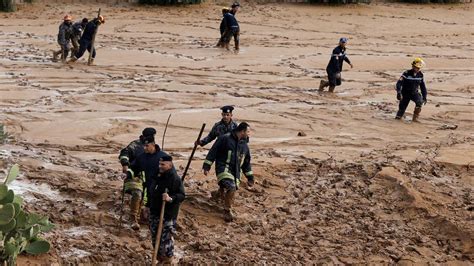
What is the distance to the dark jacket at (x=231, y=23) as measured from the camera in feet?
78.6

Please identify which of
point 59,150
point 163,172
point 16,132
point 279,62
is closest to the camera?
point 163,172

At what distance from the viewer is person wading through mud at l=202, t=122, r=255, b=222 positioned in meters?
10.7

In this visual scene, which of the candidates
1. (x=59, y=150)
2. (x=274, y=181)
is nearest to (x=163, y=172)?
(x=274, y=181)

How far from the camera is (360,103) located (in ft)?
61.0

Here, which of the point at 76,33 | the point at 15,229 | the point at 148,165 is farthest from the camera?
the point at 76,33

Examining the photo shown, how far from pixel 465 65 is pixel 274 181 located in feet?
42.7

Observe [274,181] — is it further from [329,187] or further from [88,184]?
[88,184]

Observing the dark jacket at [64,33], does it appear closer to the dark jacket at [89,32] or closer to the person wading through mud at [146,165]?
the dark jacket at [89,32]

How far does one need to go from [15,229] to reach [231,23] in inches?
654

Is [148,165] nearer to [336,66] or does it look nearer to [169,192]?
[169,192]

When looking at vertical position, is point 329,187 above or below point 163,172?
below

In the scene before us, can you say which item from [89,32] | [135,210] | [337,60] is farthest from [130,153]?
[89,32]

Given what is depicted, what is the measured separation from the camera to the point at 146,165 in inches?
386

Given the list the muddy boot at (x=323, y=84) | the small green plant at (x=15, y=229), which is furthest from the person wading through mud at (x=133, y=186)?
the muddy boot at (x=323, y=84)
